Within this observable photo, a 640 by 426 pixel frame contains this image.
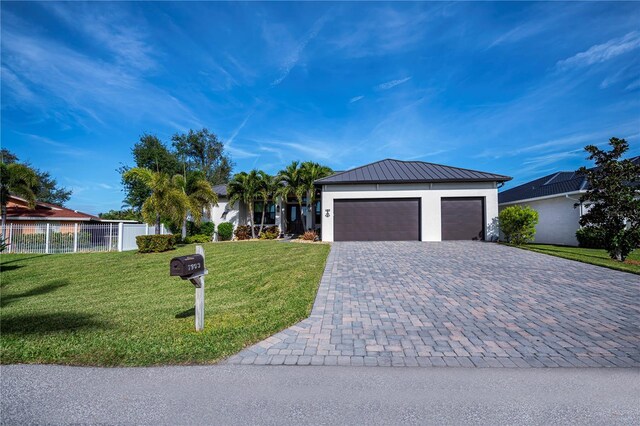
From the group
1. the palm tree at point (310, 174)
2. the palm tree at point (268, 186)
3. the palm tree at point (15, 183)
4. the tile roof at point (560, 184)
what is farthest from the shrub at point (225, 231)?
the tile roof at point (560, 184)

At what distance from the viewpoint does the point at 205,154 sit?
1618 inches

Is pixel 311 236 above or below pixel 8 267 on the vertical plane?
above

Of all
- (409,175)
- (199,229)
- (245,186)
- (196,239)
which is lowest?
(196,239)

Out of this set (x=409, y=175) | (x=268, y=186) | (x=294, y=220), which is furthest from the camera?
(x=294, y=220)

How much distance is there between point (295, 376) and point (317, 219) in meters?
19.8

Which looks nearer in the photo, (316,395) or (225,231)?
(316,395)

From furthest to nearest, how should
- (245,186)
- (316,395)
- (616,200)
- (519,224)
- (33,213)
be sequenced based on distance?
(245,186), (33,213), (519,224), (616,200), (316,395)

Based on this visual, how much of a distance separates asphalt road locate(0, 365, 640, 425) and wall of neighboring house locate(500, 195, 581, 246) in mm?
15026

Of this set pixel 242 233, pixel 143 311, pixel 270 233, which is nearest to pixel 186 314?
pixel 143 311

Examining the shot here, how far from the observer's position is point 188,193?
59.3 ft

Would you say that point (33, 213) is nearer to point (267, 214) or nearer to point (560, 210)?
point (267, 214)

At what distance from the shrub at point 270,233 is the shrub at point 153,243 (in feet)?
21.9

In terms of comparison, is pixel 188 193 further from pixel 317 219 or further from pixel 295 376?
pixel 295 376

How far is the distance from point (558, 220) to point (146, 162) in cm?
3871
